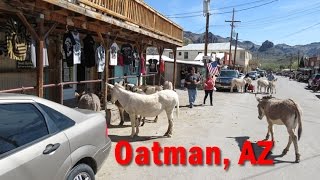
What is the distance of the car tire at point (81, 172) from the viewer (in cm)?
459

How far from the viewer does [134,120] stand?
10.3 meters

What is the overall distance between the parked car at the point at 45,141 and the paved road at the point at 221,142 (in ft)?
6.45

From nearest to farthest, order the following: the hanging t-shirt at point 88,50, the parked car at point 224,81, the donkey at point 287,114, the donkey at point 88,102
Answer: the donkey at point 287,114, the donkey at point 88,102, the hanging t-shirt at point 88,50, the parked car at point 224,81

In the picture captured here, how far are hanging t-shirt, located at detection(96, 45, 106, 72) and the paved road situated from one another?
2.65 meters

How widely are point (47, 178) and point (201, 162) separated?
14.7 feet

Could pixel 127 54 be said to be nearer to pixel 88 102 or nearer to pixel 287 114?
pixel 88 102

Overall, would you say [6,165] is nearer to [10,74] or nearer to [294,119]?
[294,119]

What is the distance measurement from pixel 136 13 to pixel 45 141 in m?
10.8

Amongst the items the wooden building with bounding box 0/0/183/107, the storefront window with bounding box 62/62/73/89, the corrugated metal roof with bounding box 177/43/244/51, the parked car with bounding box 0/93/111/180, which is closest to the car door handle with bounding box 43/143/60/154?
the parked car with bounding box 0/93/111/180

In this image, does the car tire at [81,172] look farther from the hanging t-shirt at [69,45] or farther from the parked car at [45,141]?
the hanging t-shirt at [69,45]

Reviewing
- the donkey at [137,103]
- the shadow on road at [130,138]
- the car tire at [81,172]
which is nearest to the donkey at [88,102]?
the donkey at [137,103]

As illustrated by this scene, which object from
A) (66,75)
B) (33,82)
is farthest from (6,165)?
(66,75)

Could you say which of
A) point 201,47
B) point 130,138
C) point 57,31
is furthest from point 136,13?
point 201,47

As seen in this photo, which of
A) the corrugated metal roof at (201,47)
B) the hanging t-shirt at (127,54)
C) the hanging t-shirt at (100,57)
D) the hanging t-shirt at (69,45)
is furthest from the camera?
the corrugated metal roof at (201,47)
